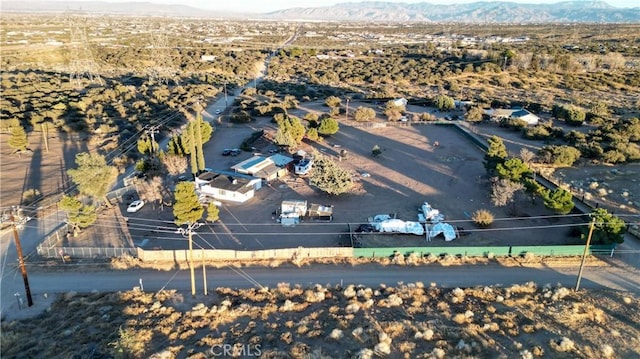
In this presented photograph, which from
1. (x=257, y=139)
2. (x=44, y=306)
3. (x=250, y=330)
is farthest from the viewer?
(x=257, y=139)

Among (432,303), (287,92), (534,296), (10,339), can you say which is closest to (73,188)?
(10,339)

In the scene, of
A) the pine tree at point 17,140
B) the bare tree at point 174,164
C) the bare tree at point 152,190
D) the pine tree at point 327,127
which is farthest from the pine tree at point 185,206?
the pine tree at point 17,140

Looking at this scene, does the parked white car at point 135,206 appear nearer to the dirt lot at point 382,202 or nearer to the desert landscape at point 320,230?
the desert landscape at point 320,230

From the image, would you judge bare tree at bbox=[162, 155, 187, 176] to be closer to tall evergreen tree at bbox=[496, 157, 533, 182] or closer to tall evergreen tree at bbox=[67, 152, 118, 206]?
tall evergreen tree at bbox=[67, 152, 118, 206]

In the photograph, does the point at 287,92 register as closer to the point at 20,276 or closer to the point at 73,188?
the point at 73,188

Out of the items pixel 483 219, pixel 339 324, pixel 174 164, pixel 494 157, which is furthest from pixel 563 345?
pixel 174 164

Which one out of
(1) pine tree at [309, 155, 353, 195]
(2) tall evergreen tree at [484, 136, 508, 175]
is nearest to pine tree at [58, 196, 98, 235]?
(1) pine tree at [309, 155, 353, 195]

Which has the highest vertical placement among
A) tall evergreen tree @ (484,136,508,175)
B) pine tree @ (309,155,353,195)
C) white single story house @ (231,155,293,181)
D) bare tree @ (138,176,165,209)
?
tall evergreen tree @ (484,136,508,175)
